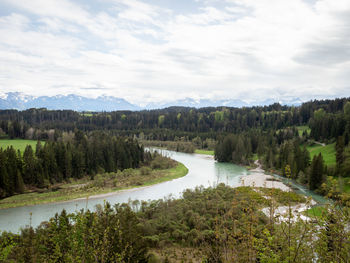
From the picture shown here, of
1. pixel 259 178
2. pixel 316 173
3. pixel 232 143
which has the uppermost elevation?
pixel 232 143

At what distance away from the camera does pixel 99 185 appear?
63406 millimetres

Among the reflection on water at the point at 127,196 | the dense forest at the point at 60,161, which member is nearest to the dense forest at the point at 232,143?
the dense forest at the point at 60,161

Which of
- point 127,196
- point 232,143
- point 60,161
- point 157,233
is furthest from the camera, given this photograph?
point 232,143

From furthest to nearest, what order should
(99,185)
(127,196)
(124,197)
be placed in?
(99,185) → (127,196) → (124,197)

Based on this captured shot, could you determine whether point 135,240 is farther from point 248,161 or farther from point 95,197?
point 248,161

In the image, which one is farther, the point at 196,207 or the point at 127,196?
the point at 127,196

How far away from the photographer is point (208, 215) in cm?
3559

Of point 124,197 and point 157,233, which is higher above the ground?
point 157,233

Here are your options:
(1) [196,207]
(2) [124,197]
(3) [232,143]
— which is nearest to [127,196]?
(2) [124,197]

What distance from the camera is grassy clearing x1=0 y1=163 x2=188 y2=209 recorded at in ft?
168

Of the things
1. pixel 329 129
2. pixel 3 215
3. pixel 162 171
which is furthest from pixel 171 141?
pixel 3 215

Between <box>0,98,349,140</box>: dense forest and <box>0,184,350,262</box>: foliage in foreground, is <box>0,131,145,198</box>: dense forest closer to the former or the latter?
<box>0,184,350,262</box>: foliage in foreground

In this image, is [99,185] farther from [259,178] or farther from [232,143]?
[232,143]

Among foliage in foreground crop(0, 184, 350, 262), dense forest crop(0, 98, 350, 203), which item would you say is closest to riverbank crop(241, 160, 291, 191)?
dense forest crop(0, 98, 350, 203)
